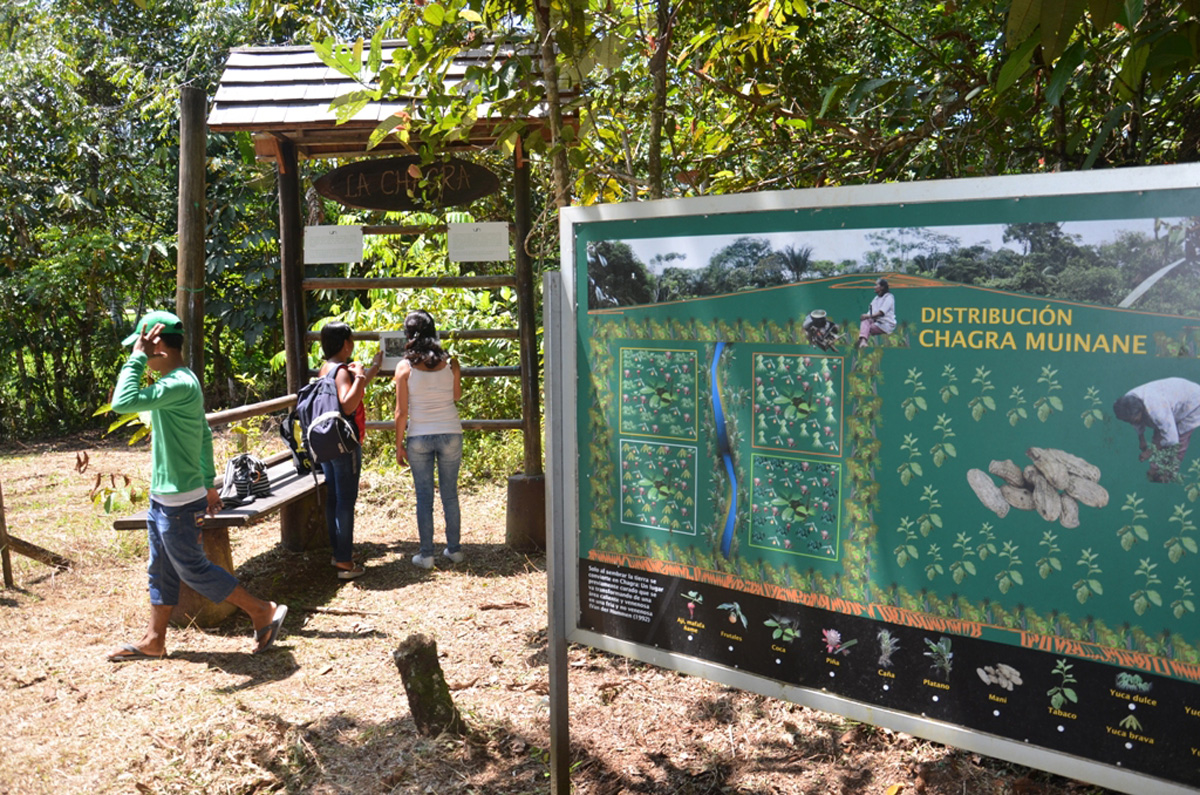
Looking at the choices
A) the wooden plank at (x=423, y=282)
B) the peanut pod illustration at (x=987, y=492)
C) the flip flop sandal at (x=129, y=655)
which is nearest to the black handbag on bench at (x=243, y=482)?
the flip flop sandal at (x=129, y=655)

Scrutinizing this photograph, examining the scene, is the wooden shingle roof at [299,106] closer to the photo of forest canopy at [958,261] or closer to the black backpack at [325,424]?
the black backpack at [325,424]

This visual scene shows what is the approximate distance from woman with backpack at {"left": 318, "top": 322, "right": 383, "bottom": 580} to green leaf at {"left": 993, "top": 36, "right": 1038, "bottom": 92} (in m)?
4.22

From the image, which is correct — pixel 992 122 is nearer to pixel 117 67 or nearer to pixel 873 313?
pixel 873 313

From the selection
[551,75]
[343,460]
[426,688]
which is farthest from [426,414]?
[551,75]

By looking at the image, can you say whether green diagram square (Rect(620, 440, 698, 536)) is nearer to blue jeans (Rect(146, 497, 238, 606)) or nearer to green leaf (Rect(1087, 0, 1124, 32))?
green leaf (Rect(1087, 0, 1124, 32))

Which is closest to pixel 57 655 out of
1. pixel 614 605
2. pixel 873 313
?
pixel 614 605

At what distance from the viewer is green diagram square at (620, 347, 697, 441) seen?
2566 millimetres

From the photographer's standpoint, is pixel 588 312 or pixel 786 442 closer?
pixel 786 442

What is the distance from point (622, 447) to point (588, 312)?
396 millimetres

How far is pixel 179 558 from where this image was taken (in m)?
4.63

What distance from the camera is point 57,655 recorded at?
487cm

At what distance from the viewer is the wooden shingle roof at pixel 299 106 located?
20.2ft

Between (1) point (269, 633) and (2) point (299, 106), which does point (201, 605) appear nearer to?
(1) point (269, 633)

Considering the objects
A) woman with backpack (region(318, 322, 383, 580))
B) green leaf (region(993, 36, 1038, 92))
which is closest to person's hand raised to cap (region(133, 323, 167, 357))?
woman with backpack (region(318, 322, 383, 580))
